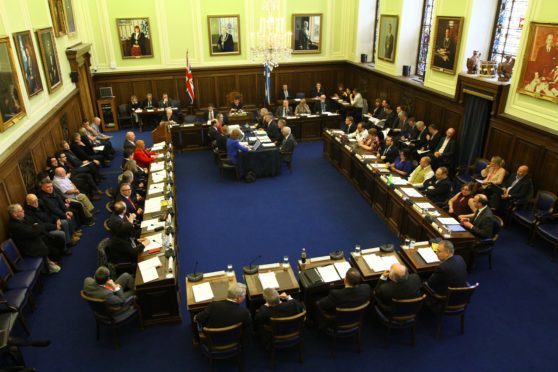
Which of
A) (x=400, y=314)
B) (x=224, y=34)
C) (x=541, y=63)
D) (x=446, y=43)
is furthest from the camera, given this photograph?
(x=224, y=34)

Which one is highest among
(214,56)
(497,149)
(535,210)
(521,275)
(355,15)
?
(355,15)

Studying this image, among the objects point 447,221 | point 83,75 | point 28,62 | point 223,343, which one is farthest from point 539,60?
point 83,75

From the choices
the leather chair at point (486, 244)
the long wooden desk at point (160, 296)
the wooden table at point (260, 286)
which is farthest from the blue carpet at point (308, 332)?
the wooden table at point (260, 286)

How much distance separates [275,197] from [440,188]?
12.3 ft

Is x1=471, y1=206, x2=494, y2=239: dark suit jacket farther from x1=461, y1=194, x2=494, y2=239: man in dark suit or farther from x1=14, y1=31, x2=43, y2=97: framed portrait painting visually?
x1=14, y1=31, x2=43, y2=97: framed portrait painting

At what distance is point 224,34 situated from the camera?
15.4 meters

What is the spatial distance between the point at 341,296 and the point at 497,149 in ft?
20.6

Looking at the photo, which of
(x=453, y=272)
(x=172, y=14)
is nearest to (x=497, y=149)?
(x=453, y=272)

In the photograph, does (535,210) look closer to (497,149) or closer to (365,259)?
(497,149)

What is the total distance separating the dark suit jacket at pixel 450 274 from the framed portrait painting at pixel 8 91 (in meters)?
7.34

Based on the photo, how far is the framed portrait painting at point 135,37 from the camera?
47.9 feet

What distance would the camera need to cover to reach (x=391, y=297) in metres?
5.24

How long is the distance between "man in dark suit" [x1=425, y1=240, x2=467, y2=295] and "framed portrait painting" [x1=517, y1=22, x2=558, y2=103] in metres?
4.41

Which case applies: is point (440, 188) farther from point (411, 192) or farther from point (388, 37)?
point (388, 37)
